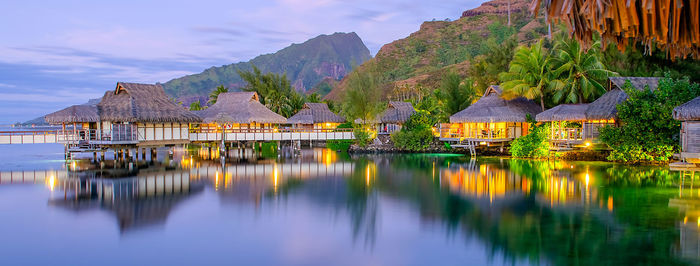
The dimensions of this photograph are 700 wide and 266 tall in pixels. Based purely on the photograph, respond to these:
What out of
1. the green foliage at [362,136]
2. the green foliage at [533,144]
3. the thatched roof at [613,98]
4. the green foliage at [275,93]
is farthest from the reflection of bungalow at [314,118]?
the thatched roof at [613,98]

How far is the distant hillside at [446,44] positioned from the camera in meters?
66.7

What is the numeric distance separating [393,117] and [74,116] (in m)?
18.5

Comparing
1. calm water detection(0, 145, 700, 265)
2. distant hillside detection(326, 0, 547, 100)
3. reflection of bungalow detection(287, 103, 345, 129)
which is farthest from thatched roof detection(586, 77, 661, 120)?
distant hillside detection(326, 0, 547, 100)

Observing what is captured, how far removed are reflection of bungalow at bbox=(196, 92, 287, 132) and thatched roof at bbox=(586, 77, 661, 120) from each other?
17745mm

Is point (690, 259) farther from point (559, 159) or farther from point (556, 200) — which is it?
point (559, 159)

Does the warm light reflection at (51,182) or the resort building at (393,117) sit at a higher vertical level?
the resort building at (393,117)

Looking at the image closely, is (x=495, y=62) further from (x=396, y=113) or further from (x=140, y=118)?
(x=140, y=118)

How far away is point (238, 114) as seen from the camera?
32.6m

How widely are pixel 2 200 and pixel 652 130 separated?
22232 mm

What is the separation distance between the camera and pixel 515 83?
25844mm

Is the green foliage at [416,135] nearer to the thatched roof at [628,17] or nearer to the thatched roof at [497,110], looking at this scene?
the thatched roof at [497,110]

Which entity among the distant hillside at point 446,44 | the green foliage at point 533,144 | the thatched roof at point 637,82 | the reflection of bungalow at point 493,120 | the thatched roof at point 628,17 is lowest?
the green foliage at point 533,144

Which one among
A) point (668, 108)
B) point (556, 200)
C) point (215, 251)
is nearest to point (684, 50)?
point (215, 251)

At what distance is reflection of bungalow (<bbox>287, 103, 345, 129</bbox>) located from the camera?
1436 inches
